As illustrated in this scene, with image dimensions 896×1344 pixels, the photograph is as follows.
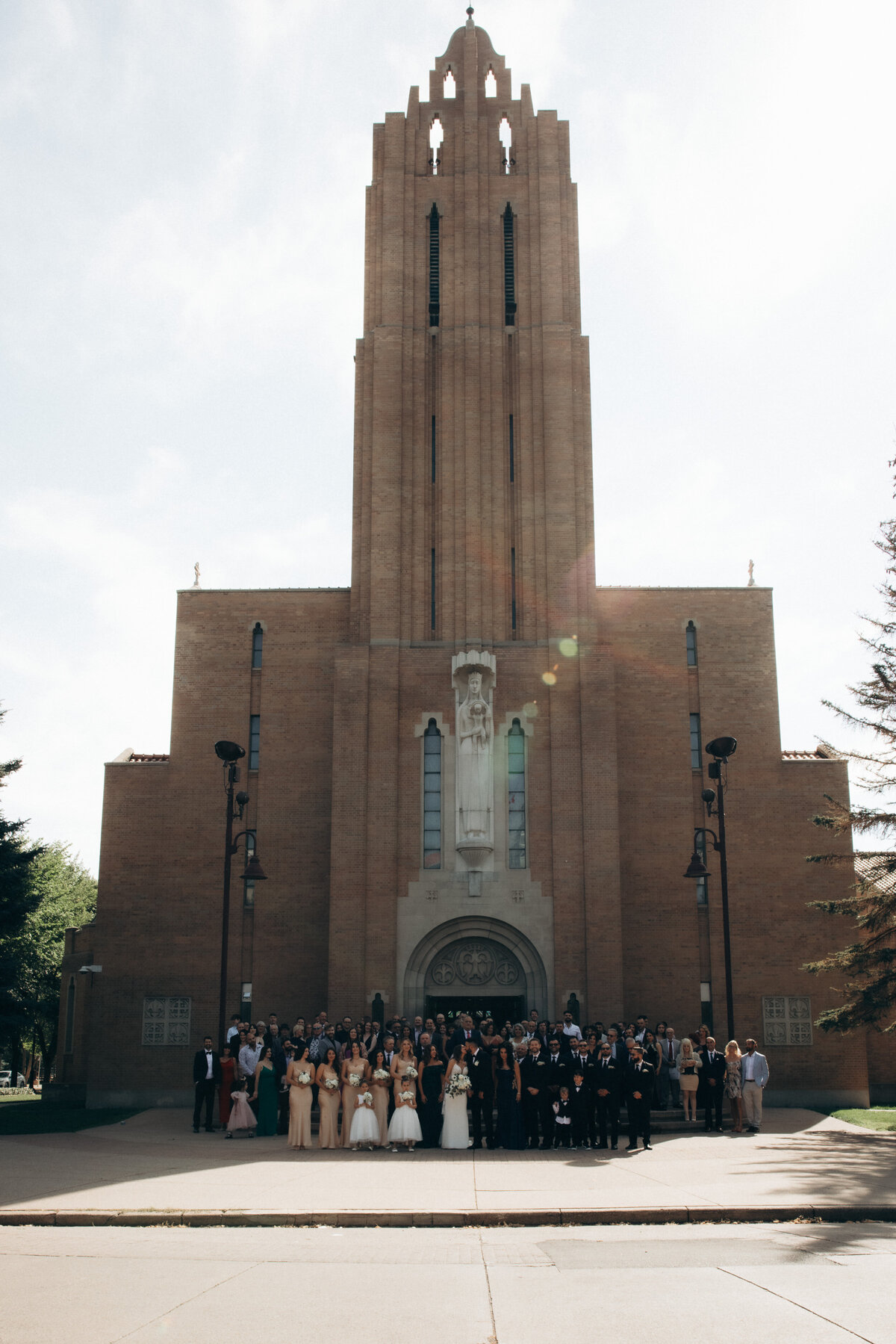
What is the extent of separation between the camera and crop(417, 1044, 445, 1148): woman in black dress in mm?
19078

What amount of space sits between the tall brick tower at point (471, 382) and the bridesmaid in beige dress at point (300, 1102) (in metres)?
13.4

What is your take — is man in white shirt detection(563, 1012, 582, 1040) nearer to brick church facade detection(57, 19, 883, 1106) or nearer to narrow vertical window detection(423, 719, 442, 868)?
brick church facade detection(57, 19, 883, 1106)

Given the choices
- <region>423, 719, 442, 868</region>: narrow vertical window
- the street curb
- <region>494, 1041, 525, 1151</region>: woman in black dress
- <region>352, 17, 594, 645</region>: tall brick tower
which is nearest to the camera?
the street curb

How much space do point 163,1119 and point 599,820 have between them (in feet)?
40.6

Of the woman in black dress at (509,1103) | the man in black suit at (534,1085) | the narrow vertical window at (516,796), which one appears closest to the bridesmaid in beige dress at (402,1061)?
the woman in black dress at (509,1103)

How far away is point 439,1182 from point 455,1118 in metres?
4.22

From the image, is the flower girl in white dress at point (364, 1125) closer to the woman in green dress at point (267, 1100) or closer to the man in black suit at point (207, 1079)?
the woman in green dress at point (267, 1100)

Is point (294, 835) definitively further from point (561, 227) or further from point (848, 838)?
point (561, 227)

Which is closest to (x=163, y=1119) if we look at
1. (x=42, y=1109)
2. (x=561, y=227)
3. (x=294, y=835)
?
(x=42, y=1109)

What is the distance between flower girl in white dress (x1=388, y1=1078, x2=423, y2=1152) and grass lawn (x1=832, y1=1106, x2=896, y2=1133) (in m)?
9.10

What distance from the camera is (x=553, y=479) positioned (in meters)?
31.7

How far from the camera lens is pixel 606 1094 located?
1845cm

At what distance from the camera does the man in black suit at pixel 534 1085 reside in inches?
743

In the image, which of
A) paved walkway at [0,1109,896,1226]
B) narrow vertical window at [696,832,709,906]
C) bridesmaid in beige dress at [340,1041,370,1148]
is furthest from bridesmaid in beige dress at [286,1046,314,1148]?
narrow vertical window at [696,832,709,906]
